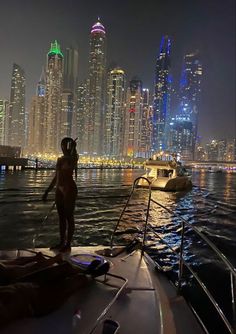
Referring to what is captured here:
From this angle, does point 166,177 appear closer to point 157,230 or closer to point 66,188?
point 157,230

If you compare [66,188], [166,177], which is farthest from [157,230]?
[166,177]

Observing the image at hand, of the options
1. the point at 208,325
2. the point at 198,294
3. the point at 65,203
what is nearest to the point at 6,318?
the point at 65,203

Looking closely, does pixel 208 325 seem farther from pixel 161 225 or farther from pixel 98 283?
pixel 161 225

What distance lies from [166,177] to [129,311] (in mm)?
28837

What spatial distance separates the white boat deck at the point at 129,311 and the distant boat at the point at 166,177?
25.9 metres

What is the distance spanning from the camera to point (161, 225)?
13.1 metres

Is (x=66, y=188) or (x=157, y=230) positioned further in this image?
(x=157, y=230)

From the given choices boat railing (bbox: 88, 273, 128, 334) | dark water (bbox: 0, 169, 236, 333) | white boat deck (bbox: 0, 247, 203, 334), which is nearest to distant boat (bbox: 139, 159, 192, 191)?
→ dark water (bbox: 0, 169, 236, 333)

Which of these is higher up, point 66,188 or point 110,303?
point 66,188

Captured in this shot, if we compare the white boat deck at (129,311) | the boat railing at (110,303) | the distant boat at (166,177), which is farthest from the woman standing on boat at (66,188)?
the distant boat at (166,177)

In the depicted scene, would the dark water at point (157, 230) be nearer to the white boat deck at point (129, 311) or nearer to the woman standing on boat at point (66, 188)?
the woman standing on boat at point (66, 188)

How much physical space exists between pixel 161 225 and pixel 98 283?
9537mm

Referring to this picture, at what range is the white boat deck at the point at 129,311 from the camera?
9.34 ft

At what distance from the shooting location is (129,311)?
3.22 meters
